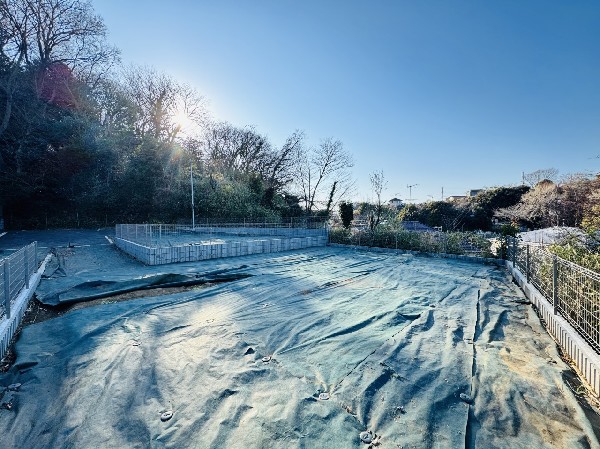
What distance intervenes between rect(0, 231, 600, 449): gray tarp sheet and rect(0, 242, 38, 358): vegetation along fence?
0.16 metres

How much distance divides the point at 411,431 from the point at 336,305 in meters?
2.23

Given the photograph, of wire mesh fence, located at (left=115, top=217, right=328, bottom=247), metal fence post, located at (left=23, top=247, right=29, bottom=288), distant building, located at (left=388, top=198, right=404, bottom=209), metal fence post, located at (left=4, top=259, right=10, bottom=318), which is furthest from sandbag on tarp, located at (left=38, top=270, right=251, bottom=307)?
distant building, located at (left=388, top=198, right=404, bottom=209)

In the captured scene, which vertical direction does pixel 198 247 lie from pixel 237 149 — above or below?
below

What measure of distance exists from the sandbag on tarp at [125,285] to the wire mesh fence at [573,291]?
477cm

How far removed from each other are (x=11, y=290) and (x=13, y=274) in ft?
0.62

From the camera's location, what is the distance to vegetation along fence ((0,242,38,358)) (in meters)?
2.74

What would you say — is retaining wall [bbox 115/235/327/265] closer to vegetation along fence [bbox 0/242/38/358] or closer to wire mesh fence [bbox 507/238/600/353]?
vegetation along fence [bbox 0/242/38/358]

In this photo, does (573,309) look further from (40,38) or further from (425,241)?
(40,38)

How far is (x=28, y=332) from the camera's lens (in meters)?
2.89

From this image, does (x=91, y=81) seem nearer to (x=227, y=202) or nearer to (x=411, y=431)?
(x=227, y=202)

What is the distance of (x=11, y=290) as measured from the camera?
126 inches

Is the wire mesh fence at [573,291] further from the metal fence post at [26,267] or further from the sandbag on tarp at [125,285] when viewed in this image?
the metal fence post at [26,267]

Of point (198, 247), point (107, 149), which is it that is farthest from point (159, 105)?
point (198, 247)

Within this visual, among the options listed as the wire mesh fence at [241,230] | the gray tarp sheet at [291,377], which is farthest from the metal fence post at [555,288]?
the wire mesh fence at [241,230]
